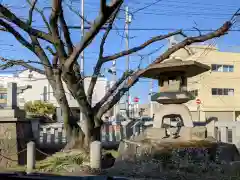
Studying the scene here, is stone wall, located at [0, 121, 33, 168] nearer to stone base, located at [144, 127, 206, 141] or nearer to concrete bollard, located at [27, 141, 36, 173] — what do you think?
concrete bollard, located at [27, 141, 36, 173]

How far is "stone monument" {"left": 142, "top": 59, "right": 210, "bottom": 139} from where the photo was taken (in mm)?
10758

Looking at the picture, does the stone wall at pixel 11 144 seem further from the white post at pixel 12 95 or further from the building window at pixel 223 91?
the building window at pixel 223 91

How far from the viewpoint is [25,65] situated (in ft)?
40.7

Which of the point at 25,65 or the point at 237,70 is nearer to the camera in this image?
the point at 25,65

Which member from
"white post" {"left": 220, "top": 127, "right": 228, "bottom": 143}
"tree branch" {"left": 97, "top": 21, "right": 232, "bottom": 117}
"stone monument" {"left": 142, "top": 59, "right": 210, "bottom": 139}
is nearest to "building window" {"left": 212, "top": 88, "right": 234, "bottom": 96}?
"white post" {"left": 220, "top": 127, "right": 228, "bottom": 143}

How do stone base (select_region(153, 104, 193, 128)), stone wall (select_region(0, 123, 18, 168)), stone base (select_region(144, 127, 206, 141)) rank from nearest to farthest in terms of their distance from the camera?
stone base (select_region(144, 127, 206, 141)), stone base (select_region(153, 104, 193, 128)), stone wall (select_region(0, 123, 18, 168))

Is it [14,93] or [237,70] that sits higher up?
[237,70]

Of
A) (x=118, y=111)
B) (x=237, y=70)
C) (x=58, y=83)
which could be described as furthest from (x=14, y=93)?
(x=237, y=70)

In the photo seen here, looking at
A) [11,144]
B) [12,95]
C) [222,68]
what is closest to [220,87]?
[222,68]

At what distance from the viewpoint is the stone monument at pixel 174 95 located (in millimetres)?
10758

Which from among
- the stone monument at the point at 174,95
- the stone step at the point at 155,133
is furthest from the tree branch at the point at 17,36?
the stone step at the point at 155,133

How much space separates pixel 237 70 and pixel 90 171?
37.3m

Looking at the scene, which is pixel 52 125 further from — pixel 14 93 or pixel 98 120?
pixel 98 120

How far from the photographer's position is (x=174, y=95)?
11.0 m
